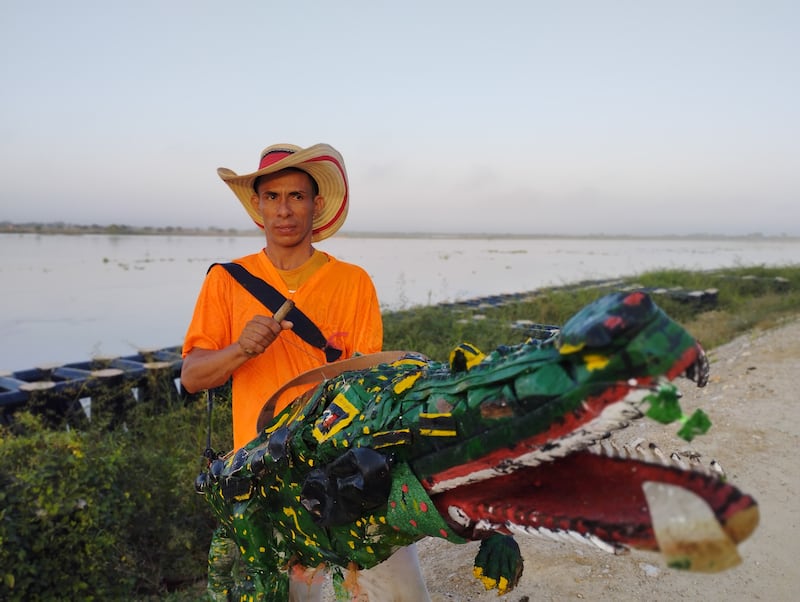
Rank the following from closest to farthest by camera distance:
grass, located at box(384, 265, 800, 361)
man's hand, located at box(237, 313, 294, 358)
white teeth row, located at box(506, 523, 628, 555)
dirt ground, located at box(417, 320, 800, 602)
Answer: white teeth row, located at box(506, 523, 628, 555) → man's hand, located at box(237, 313, 294, 358) → dirt ground, located at box(417, 320, 800, 602) → grass, located at box(384, 265, 800, 361)

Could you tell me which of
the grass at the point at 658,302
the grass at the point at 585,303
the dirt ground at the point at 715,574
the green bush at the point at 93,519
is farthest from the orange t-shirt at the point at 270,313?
the grass at the point at 658,302

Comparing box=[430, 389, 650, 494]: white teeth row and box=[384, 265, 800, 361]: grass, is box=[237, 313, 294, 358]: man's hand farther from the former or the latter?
box=[384, 265, 800, 361]: grass

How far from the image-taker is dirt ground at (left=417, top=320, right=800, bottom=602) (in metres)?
3.11

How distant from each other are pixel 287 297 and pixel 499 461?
1.07 meters

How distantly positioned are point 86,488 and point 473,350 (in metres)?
3.42

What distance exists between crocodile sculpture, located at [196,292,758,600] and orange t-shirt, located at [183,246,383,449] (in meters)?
0.27

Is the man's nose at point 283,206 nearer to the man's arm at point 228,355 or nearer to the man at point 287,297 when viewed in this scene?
the man at point 287,297

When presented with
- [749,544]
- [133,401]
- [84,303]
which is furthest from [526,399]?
[84,303]

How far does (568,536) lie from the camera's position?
981 mm

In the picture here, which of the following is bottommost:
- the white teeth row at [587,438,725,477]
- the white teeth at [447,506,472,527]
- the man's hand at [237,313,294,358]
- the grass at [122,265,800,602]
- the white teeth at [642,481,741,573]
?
the grass at [122,265,800,602]

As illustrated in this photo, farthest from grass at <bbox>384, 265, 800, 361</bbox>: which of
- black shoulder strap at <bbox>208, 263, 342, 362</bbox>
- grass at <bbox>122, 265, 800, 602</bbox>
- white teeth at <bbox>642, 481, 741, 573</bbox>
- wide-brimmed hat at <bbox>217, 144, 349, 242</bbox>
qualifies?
white teeth at <bbox>642, 481, 741, 573</bbox>

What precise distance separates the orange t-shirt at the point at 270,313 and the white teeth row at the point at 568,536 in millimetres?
920

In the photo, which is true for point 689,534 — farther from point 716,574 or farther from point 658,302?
point 658,302

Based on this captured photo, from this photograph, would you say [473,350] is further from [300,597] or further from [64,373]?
[64,373]
